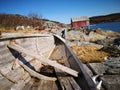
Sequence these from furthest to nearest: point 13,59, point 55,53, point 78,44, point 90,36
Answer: point 90,36, point 78,44, point 55,53, point 13,59

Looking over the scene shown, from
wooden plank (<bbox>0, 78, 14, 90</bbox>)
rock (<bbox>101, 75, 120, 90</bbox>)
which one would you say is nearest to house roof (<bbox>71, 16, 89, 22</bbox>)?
rock (<bbox>101, 75, 120, 90</bbox>)

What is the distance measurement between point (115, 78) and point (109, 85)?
Answer: 0.67m

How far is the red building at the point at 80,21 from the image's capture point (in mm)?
36438

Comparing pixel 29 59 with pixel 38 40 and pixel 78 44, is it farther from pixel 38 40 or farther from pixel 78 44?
pixel 78 44

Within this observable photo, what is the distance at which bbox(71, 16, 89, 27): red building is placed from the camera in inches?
1435

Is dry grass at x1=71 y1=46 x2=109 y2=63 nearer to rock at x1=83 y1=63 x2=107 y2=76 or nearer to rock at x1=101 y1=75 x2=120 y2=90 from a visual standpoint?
rock at x1=83 y1=63 x2=107 y2=76

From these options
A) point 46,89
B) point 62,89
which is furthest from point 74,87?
point 46,89

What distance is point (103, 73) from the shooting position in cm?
587

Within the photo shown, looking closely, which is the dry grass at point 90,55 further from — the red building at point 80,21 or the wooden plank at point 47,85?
the red building at point 80,21

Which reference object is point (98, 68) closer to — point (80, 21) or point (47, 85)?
point (47, 85)

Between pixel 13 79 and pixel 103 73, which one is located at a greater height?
pixel 13 79

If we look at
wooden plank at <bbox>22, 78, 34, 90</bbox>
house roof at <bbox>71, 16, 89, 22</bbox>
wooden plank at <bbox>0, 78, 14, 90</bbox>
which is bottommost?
wooden plank at <bbox>22, 78, 34, 90</bbox>

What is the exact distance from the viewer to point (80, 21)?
36.6 meters

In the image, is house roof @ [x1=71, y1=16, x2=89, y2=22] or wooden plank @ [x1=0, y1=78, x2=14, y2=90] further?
house roof @ [x1=71, y1=16, x2=89, y2=22]
